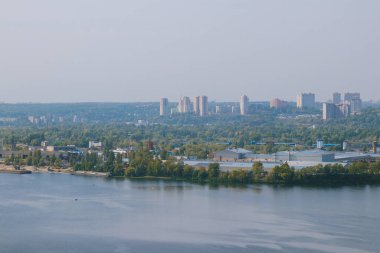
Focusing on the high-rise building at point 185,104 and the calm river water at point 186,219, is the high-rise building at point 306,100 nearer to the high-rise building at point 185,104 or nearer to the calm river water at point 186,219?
the high-rise building at point 185,104

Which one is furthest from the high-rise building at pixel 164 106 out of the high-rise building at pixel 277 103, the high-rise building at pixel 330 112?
the high-rise building at pixel 330 112

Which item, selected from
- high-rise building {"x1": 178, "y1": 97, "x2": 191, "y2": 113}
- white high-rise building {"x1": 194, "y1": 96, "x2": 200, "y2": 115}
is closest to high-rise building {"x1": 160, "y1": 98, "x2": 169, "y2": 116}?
high-rise building {"x1": 178, "y1": 97, "x2": 191, "y2": 113}

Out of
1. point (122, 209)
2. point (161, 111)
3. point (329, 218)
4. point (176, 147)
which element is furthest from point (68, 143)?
point (161, 111)

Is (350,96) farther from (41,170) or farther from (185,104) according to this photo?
(41,170)

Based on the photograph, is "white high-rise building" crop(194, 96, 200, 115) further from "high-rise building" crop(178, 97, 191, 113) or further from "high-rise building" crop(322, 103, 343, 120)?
"high-rise building" crop(322, 103, 343, 120)

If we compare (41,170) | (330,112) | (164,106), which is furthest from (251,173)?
(164,106)

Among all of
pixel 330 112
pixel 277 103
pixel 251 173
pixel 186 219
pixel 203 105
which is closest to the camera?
pixel 186 219

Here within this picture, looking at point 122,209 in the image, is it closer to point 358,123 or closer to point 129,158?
point 129,158

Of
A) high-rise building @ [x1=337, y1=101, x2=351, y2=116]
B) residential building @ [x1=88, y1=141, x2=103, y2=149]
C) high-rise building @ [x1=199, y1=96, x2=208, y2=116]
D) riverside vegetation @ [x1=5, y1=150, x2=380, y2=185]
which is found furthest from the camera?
high-rise building @ [x1=199, y1=96, x2=208, y2=116]
